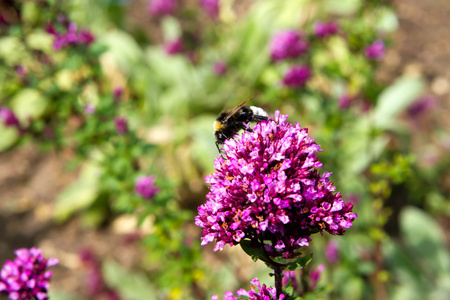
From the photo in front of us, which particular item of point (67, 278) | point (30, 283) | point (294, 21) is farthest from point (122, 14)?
point (30, 283)

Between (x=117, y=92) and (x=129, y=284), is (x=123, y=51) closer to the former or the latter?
(x=117, y=92)

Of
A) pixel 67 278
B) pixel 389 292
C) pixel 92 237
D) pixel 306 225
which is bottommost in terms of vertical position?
pixel 306 225

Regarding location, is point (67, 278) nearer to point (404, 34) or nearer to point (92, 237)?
point (92, 237)

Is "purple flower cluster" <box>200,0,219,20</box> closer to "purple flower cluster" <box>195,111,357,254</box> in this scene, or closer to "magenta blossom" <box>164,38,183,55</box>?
"magenta blossom" <box>164,38,183,55</box>

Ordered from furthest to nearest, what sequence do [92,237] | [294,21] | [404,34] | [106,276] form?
[404,34] < [294,21] < [92,237] < [106,276]

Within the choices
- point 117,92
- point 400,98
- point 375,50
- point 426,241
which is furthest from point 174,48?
point 426,241

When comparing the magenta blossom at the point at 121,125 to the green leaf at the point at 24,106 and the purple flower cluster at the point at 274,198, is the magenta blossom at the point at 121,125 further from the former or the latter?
the green leaf at the point at 24,106
